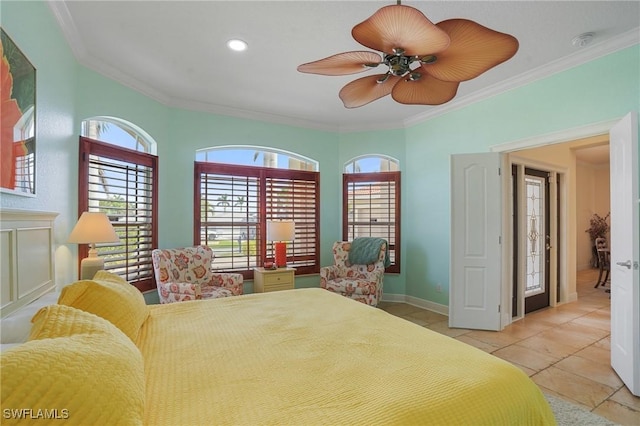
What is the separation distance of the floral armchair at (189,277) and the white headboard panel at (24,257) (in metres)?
1.24

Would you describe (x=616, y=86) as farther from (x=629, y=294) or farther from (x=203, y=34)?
(x=203, y=34)

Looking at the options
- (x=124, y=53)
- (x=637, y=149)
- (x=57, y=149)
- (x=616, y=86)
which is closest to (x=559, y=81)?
(x=616, y=86)

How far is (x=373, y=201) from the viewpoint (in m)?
5.17

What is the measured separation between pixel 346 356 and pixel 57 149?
2603mm

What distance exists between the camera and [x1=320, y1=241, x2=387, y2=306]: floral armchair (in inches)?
165

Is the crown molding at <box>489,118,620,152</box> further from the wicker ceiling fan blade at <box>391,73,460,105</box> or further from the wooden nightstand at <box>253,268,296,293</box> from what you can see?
the wooden nightstand at <box>253,268,296,293</box>

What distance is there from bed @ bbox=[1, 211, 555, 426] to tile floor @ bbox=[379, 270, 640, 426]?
1622mm

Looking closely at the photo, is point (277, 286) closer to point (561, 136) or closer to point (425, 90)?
point (425, 90)

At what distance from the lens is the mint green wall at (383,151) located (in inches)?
199

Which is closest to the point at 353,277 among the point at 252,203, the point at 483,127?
the point at 252,203

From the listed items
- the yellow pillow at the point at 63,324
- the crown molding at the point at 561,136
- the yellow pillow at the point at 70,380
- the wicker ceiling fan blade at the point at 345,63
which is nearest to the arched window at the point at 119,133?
the wicker ceiling fan blade at the point at 345,63

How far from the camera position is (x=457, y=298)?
3.93 meters

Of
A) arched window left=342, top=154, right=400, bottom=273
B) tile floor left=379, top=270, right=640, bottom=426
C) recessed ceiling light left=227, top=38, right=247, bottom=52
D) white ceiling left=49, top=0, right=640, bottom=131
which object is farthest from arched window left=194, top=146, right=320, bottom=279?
recessed ceiling light left=227, top=38, right=247, bottom=52

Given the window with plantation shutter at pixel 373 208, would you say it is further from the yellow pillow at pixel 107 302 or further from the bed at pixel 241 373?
the yellow pillow at pixel 107 302
